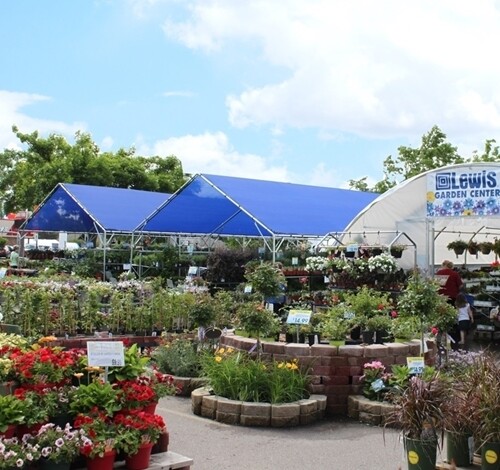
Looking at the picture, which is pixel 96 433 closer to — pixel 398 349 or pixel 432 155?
pixel 398 349

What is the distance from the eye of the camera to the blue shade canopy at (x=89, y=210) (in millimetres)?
21375

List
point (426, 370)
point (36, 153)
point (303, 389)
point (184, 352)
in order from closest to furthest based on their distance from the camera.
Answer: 1. point (426, 370)
2. point (303, 389)
3. point (184, 352)
4. point (36, 153)

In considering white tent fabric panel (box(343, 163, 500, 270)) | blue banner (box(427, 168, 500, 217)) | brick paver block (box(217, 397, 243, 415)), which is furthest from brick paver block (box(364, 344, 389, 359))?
white tent fabric panel (box(343, 163, 500, 270))

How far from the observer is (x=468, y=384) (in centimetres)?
486

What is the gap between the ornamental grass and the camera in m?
7.40

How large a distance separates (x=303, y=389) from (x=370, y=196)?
18.0 meters

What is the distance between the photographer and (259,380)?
7.42 metres

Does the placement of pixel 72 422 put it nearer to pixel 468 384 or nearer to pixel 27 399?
pixel 27 399

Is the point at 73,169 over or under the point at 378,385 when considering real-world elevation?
over

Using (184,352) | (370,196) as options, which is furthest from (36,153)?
(184,352)

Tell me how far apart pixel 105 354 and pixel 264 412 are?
109 inches

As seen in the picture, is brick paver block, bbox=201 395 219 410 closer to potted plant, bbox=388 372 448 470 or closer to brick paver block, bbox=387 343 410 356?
brick paver block, bbox=387 343 410 356

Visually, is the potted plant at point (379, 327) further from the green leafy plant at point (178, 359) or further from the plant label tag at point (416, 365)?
the green leafy plant at point (178, 359)

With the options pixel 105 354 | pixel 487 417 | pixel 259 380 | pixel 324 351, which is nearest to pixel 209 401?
pixel 259 380
